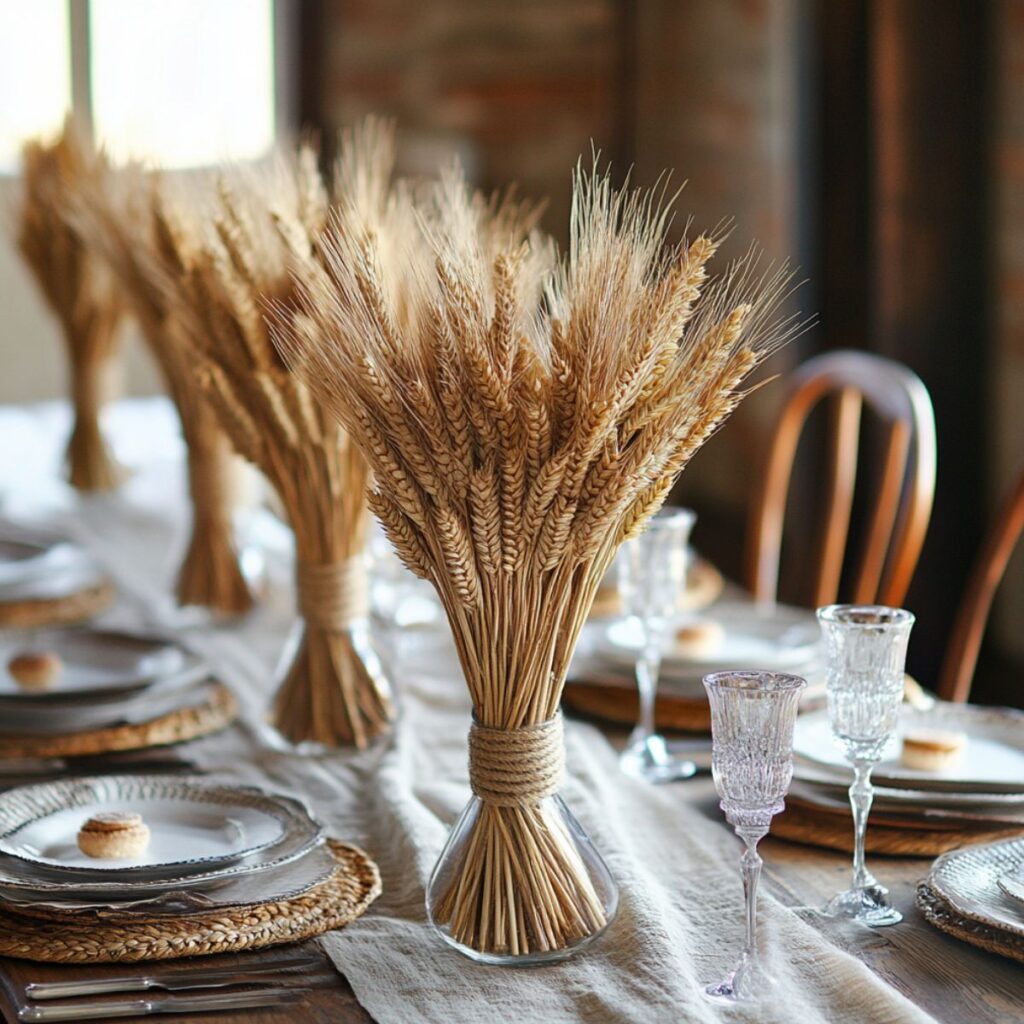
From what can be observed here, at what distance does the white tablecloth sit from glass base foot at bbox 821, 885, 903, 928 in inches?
1.8

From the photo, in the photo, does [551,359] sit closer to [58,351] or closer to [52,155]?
[52,155]

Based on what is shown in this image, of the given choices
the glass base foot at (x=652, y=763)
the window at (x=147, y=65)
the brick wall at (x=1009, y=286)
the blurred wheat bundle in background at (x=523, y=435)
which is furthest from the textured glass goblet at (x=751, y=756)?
the window at (x=147, y=65)

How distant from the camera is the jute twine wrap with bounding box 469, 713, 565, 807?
0.97 m

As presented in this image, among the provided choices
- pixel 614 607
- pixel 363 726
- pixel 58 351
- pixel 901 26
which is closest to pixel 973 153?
pixel 901 26

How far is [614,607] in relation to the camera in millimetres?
1785

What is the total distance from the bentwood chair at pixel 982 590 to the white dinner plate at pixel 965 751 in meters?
0.38

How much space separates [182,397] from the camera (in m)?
1.87

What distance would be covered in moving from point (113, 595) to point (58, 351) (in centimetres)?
345

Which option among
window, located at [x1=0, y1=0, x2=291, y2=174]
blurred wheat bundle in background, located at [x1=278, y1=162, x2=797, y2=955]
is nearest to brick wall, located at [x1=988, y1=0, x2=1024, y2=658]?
blurred wheat bundle in background, located at [x1=278, y1=162, x2=797, y2=955]

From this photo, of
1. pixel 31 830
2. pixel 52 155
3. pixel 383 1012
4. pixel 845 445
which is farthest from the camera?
pixel 52 155

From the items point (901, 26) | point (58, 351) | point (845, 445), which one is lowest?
point (58, 351)

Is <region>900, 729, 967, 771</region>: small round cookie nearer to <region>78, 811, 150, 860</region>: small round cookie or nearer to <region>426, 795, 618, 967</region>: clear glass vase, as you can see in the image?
<region>426, 795, 618, 967</region>: clear glass vase

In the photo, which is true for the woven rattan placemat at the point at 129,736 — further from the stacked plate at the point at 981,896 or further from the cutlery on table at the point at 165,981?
the stacked plate at the point at 981,896

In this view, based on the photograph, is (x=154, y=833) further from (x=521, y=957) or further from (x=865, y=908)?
(x=865, y=908)
